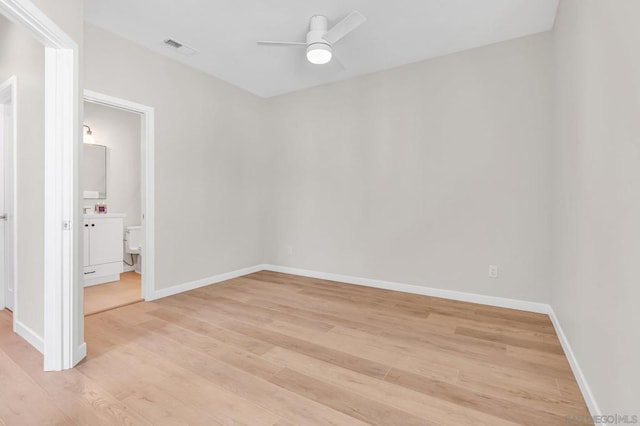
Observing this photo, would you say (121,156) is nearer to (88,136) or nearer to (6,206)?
(88,136)

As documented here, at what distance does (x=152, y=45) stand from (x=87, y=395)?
318 cm

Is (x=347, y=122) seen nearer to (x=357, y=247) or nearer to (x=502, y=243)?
(x=357, y=247)

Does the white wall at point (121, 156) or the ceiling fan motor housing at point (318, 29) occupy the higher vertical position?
the ceiling fan motor housing at point (318, 29)

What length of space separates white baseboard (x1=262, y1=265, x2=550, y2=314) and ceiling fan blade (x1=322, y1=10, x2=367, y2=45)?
2726 millimetres

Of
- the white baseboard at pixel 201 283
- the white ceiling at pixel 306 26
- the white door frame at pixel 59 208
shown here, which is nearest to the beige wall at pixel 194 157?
the white baseboard at pixel 201 283

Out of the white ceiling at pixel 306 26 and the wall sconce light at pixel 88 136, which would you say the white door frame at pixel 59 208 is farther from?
the wall sconce light at pixel 88 136

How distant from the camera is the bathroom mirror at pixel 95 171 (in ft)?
14.5

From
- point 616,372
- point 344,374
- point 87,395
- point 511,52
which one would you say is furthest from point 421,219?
point 87,395

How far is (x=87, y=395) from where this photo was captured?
1642 mm

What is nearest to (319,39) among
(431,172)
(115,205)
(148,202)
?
(431,172)

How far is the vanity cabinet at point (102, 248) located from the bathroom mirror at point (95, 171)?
2.44 ft

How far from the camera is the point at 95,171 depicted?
4512 mm

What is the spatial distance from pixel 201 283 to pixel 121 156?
262cm

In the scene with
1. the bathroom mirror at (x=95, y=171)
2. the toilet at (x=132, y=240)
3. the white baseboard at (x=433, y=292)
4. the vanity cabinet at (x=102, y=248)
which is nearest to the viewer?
the white baseboard at (x=433, y=292)
